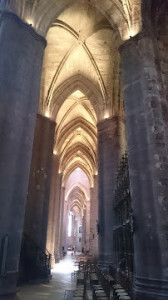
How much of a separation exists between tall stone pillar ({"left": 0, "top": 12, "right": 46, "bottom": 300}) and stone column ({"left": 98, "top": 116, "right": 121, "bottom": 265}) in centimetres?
775

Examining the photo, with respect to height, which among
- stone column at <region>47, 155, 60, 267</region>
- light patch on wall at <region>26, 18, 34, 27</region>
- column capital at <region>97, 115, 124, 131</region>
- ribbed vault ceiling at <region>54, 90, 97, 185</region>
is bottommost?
stone column at <region>47, 155, 60, 267</region>

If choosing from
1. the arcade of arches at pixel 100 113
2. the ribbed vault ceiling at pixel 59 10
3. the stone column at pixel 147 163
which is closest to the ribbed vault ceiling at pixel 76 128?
the arcade of arches at pixel 100 113

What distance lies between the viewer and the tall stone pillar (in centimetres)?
612

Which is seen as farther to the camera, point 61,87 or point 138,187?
point 61,87

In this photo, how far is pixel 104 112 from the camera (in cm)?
1627

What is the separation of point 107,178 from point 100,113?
489 centimetres

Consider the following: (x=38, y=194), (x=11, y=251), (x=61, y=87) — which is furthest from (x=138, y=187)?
(x=61, y=87)

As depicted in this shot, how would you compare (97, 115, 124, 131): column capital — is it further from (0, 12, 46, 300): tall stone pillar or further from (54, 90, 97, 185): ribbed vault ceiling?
(0, 12, 46, 300): tall stone pillar

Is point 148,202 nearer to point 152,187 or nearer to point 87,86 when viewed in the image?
point 152,187

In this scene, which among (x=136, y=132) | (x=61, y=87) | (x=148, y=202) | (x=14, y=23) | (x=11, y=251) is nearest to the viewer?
(x=11, y=251)

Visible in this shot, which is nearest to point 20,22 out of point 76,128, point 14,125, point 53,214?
point 14,125

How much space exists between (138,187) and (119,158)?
24.2 feet

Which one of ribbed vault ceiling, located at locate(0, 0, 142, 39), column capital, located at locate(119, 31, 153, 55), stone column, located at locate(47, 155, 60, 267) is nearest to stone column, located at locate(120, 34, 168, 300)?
column capital, located at locate(119, 31, 153, 55)

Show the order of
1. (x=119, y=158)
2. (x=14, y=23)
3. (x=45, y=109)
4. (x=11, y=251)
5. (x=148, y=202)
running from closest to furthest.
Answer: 1. (x=11, y=251)
2. (x=148, y=202)
3. (x=14, y=23)
4. (x=119, y=158)
5. (x=45, y=109)
